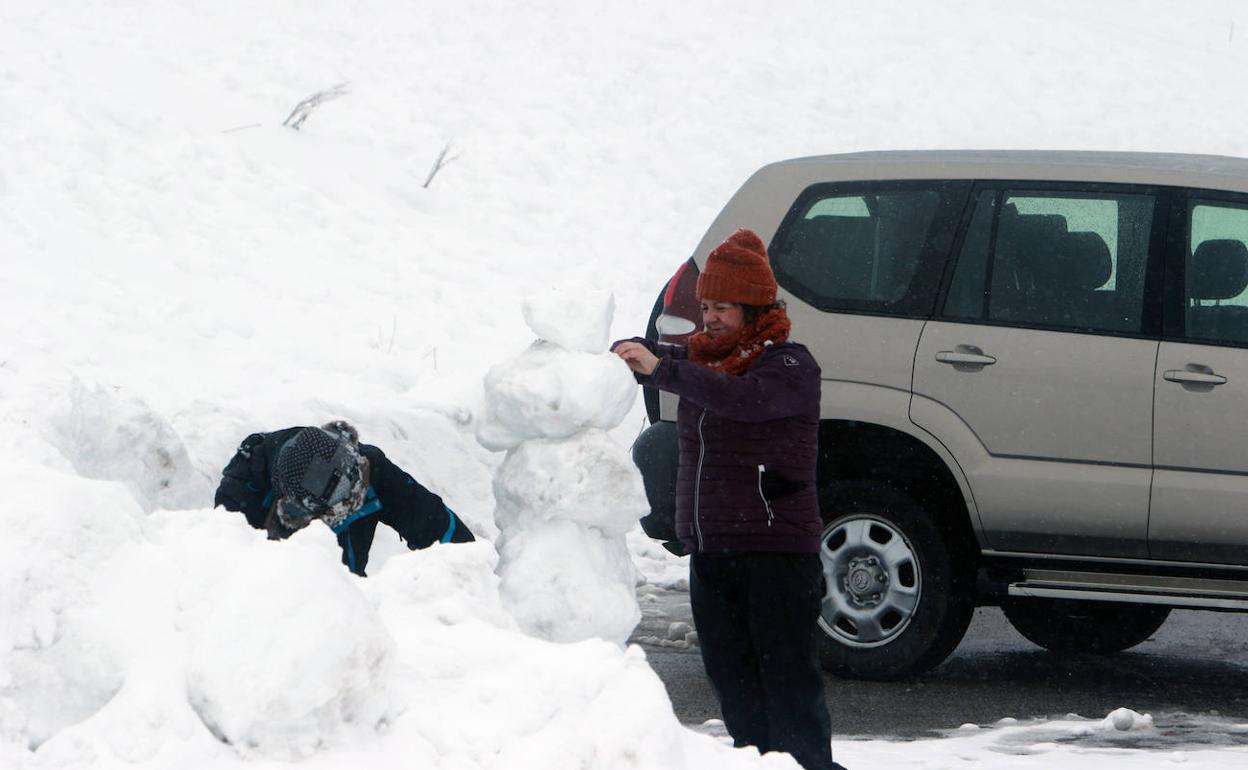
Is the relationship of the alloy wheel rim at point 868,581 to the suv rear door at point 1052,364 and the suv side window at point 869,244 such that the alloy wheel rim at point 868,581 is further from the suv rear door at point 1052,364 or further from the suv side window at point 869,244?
the suv side window at point 869,244

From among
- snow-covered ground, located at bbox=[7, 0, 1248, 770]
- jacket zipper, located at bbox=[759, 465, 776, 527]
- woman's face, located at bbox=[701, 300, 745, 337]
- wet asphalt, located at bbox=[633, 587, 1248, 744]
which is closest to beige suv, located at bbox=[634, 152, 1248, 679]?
wet asphalt, located at bbox=[633, 587, 1248, 744]

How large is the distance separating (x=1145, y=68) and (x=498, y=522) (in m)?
15.8

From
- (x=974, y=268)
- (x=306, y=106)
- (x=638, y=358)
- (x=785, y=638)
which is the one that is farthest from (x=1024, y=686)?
(x=306, y=106)

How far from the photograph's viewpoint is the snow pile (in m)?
4.83

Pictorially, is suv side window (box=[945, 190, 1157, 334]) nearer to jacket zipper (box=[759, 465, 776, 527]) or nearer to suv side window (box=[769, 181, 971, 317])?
suv side window (box=[769, 181, 971, 317])

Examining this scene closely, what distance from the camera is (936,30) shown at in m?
19.1

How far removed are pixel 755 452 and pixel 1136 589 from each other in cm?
215

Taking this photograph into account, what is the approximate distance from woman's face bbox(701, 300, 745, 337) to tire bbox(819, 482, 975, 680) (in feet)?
6.15

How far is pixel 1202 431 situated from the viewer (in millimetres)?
6012

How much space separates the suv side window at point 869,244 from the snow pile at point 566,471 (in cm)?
175

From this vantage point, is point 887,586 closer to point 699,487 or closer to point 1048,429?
point 1048,429

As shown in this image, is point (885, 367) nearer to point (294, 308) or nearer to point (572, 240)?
point (294, 308)

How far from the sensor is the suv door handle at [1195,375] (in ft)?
19.7

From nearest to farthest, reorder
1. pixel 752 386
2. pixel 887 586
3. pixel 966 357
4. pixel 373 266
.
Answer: pixel 752 386 < pixel 966 357 < pixel 887 586 < pixel 373 266
